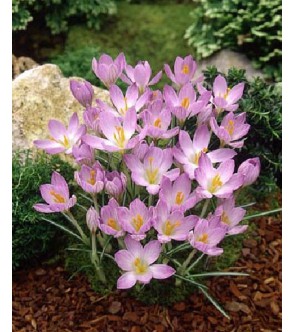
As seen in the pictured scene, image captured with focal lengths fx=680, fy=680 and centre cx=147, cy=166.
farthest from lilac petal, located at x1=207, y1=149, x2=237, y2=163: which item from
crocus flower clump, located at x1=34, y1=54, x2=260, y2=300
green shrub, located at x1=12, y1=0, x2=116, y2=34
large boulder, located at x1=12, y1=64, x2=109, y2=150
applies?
green shrub, located at x1=12, y1=0, x2=116, y2=34

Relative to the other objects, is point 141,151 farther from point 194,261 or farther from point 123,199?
point 194,261

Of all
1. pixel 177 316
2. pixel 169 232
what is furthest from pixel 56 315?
pixel 169 232

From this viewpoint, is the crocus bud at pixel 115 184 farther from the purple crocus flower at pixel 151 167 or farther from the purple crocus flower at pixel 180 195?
the purple crocus flower at pixel 180 195

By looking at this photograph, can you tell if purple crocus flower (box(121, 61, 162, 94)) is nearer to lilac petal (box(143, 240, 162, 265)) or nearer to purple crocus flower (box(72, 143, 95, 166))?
purple crocus flower (box(72, 143, 95, 166))

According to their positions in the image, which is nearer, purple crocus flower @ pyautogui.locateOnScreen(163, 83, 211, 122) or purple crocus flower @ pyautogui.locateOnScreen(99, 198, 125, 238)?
purple crocus flower @ pyautogui.locateOnScreen(99, 198, 125, 238)

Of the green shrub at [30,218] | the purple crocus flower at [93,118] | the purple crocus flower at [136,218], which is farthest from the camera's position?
the green shrub at [30,218]

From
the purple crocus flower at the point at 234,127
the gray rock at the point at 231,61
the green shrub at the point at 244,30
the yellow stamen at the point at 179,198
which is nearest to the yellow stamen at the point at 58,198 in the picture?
the yellow stamen at the point at 179,198
